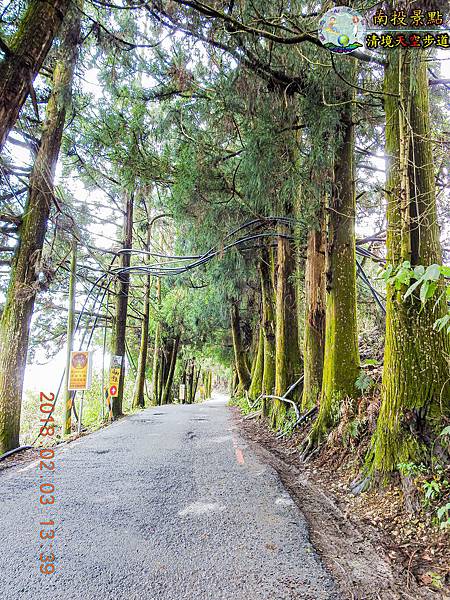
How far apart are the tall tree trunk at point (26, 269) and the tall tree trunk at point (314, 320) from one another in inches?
177

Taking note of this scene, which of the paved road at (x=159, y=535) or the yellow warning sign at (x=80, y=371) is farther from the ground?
the yellow warning sign at (x=80, y=371)

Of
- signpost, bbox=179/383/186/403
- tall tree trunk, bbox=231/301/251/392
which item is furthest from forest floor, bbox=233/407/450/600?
signpost, bbox=179/383/186/403

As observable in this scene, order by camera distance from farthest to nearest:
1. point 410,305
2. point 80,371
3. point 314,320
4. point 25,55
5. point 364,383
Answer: point 80,371, point 314,320, point 364,383, point 410,305, point 25,55

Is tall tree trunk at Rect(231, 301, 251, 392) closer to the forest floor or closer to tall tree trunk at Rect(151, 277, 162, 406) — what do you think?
tall tree trunk at Rect(151, 277, 162, 406)

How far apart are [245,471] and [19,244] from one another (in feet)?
15.4

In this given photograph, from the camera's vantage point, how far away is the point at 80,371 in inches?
267

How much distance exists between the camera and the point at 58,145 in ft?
19.9

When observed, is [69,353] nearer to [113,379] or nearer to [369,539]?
[113,379]

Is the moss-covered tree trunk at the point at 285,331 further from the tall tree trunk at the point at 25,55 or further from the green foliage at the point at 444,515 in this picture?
the tall tree trunk at the point at 25,55

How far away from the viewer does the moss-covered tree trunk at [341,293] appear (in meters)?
4.73

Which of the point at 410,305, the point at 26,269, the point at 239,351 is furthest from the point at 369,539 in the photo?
the point at 239,351

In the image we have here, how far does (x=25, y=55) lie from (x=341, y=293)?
4379 millimetres

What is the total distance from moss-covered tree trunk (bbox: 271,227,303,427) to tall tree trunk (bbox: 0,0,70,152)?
16.5 ft

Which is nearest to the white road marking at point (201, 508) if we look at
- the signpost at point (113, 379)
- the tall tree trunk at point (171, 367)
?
the signpost at point (113, 379)
